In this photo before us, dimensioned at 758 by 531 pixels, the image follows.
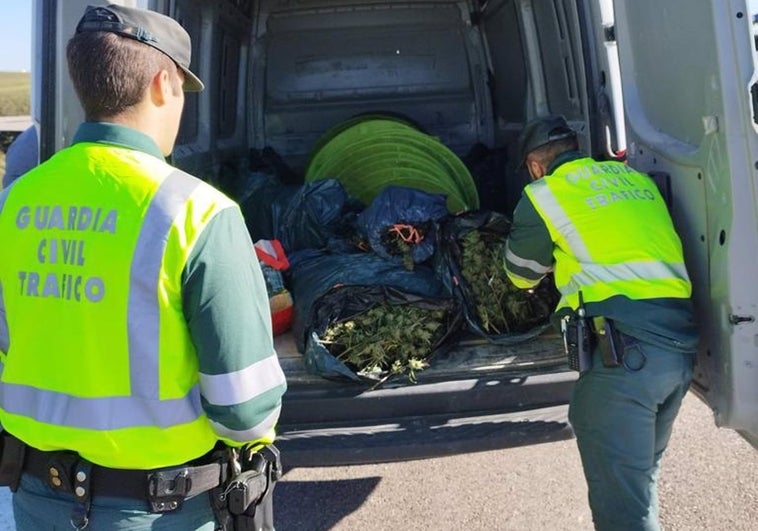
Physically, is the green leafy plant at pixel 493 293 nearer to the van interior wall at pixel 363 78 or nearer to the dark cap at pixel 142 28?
the van interior wall at pixel 363 78

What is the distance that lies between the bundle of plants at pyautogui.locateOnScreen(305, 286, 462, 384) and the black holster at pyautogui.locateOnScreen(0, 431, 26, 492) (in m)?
1.24

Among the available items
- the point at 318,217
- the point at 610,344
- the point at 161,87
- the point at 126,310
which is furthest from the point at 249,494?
the point at 318,217

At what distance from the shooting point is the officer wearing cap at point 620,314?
230 centimetres

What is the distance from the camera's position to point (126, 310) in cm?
140

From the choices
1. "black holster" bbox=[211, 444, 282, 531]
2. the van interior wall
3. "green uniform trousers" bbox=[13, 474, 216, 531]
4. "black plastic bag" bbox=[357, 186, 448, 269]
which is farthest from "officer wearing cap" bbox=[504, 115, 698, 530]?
the van interior wall

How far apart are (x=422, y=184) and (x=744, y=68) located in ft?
7.34

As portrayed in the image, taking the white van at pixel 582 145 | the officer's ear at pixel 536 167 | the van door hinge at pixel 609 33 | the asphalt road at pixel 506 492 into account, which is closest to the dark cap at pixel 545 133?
the officer's ear at pixel 536 167

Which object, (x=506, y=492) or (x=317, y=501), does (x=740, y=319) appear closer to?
(x=506, y=492)

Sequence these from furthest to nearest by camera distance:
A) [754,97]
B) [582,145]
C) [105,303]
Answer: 1. [582,145]
2. [754,97]
3. [105,303]

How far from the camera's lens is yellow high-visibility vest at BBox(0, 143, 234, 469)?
140cm

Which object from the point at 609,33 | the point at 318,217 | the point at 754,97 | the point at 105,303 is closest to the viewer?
the point at 105,303

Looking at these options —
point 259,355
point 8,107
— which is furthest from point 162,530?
point 8,107

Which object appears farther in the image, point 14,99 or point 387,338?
point 14,99

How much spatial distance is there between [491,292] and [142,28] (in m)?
1.87
